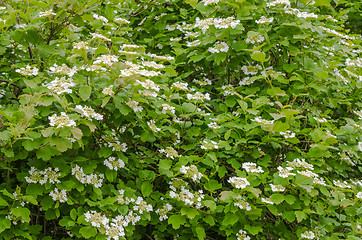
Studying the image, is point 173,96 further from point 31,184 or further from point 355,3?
point 355,3

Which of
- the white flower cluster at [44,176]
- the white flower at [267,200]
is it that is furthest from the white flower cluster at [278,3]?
the white flower cluster at [44,176]

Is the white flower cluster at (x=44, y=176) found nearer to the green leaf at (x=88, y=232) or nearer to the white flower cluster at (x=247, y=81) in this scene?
the green leaf at (x=88, y=232)

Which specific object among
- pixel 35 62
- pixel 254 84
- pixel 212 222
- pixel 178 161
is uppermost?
pixel 35 62

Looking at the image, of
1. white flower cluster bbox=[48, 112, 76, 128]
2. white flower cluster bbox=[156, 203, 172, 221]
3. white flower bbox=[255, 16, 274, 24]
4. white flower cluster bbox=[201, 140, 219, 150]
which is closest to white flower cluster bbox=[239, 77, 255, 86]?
white flower bbox=[255, 16, 274, 24]

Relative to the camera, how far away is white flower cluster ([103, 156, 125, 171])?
81.1 inches

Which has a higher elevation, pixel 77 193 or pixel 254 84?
pixel 254 84

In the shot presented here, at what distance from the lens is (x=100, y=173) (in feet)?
6.84

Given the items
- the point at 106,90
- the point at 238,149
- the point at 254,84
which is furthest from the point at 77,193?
the point at 254,84

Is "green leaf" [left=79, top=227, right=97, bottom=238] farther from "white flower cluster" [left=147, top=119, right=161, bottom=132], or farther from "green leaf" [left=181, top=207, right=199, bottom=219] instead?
"white flower cluster" [left=147, top=119, right=161, bottom=132]

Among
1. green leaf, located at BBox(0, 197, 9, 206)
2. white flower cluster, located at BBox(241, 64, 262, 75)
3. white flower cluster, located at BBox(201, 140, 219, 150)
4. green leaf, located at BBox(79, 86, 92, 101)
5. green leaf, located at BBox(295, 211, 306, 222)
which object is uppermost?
green leaf, located at BBox(79, 86, 92, 101)

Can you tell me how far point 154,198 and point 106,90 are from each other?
764 millimetres

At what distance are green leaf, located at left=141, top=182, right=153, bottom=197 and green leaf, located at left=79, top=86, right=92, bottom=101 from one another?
0.67 metres

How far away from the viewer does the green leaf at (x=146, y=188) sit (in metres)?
2.18

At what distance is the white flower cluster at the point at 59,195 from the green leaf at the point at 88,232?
19 cm
